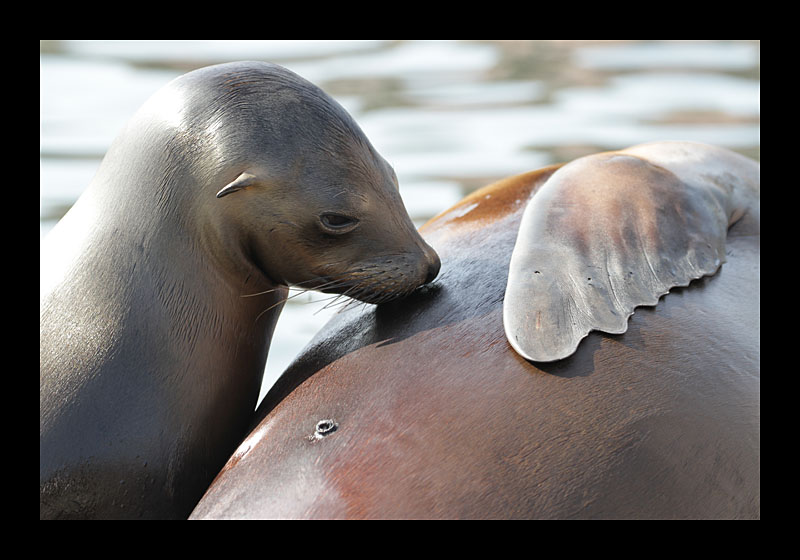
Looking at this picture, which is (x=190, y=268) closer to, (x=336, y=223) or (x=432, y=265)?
(x=336, y=223)

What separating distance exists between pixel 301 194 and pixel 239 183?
0.16 meters

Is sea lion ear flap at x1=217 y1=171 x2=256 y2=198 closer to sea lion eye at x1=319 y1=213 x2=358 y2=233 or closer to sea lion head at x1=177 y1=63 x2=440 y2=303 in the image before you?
sea lion head at x1=177 y1=63 x2=440 y2=303

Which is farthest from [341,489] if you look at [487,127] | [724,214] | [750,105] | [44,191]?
[750,105]

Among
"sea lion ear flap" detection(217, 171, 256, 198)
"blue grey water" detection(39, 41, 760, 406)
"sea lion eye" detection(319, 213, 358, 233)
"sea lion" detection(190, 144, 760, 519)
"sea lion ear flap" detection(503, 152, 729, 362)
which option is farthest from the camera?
"blue grey water" detection(39, 41, 760, 406)

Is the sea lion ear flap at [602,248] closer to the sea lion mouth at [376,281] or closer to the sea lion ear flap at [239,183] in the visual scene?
the sea lion mouth at [376,281]

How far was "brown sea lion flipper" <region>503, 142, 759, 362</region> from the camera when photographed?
2.31 meters

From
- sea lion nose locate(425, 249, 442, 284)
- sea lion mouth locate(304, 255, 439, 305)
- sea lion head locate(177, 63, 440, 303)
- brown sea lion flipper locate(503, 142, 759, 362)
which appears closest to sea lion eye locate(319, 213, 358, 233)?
sea lion head locate(177, 63, 440, 303)

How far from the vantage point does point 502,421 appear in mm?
2164

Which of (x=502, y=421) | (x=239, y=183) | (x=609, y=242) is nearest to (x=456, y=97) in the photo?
(x=609, y=242)

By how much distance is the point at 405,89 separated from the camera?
27.5 ft

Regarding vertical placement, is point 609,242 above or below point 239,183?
below

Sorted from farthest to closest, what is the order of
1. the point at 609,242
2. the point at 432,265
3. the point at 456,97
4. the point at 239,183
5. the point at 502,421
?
the point at 456,97, the point at 432,265, the point at 609,242, the point at 239,183, the point at 502,421

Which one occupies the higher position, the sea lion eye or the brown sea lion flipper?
the sea lion eye

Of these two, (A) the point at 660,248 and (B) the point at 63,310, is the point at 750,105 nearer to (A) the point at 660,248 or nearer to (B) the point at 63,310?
(A) the point at 660,248
